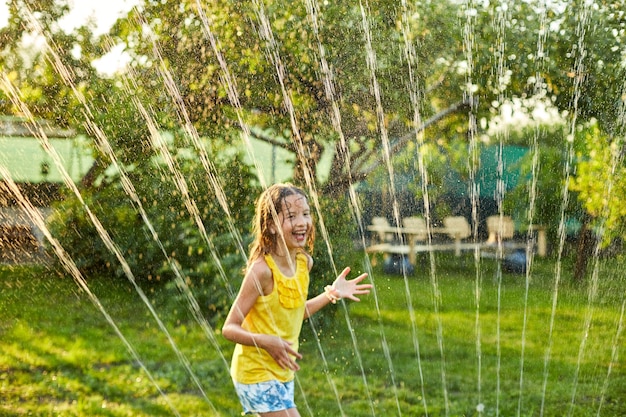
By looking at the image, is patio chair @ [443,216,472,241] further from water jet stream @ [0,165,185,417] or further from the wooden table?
water jet stream @ [0,165,185,417]

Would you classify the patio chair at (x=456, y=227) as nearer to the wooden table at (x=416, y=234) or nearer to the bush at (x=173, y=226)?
the wooden table at (x=416, y=234)

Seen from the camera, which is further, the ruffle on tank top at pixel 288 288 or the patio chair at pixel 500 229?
the patio chair at pixel 500 229

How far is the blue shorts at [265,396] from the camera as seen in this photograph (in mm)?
2812

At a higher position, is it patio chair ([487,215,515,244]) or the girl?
patio chair ([487,215,515,244])

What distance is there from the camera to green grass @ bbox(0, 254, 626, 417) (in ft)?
17.0

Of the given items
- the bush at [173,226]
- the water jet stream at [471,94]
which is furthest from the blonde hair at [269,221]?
the water jet stream at [471,94]

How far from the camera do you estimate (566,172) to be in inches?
359

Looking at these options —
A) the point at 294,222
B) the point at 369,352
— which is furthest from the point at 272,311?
the point at 369,352

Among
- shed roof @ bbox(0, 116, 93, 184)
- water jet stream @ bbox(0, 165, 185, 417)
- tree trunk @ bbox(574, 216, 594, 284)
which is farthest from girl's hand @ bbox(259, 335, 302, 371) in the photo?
tree trunk @ bbox(574, 216, 594, 284)

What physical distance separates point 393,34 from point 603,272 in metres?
3.97

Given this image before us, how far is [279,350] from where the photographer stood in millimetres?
2697

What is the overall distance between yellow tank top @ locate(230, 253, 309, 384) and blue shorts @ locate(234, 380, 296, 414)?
0.02 metres

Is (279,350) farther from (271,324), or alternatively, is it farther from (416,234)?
(416,234)

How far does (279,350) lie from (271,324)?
7.4 inches
